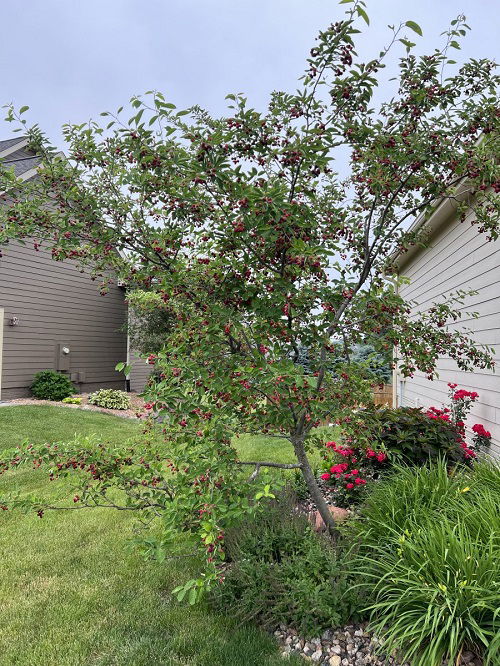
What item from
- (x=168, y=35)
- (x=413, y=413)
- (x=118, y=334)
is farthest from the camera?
(x=118, y=334)

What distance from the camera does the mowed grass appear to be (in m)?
2.22

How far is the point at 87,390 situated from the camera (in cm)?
1358

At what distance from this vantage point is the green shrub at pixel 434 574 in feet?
6.17

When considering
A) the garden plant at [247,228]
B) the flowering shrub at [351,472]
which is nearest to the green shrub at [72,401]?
→ the flowering shrub at [351,472]

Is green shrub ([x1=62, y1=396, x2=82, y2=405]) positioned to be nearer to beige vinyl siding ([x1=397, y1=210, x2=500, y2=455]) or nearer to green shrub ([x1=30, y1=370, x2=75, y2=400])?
green shrub ([x1=30, y1=370, x2=75, y2=400])

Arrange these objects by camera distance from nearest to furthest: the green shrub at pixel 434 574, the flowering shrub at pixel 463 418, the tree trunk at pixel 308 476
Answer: the green shrub at pixel 434 574 → the tree trunk at pixel 308 476 → the flowering shrub at pixel 463 418

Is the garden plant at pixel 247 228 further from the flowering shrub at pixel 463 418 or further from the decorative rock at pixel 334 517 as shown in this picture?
the flowering shrub at pixel 463 418

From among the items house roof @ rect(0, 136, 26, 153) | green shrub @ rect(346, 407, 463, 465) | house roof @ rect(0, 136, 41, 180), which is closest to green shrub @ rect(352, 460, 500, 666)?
green shrub @ rect(346, 407, 463, 465)

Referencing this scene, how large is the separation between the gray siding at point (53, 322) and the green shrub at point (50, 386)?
0.80 ft

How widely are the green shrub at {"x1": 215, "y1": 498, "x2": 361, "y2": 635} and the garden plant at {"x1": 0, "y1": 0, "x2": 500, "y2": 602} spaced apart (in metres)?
0.28

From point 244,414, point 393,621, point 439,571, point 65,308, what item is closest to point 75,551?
point 244,414

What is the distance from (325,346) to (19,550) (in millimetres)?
3036

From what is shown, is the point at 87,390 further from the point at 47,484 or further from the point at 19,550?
the point at 19,550

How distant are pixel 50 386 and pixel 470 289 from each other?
34.6 feet
